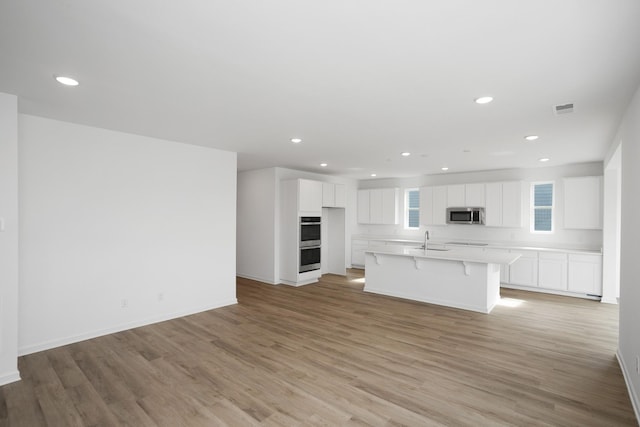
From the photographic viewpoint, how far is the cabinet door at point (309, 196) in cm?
689

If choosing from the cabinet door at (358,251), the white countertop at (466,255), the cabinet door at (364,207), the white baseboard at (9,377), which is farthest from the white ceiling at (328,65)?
the cabinet door at (358,251)

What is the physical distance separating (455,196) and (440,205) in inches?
16.4

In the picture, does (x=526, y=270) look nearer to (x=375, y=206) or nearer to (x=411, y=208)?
(x=411, y=208)

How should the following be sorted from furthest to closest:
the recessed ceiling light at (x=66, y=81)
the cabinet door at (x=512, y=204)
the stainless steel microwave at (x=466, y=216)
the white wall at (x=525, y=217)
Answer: the stainless steel microwave at (x=466, y=216) → the cabinet door at (x=512, y=204) → the white wall at (x=525, y=217) → the recessed ceiling light at (x=66, y=81)

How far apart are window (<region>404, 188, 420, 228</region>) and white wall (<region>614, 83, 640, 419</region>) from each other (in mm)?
5548

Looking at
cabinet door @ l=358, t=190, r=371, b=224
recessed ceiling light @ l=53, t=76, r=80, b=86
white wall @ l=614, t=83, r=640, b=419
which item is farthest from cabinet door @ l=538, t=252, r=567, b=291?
recessed ceiling light @ l=53, t=76, r=80, b=86

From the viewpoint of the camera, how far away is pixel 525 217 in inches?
278

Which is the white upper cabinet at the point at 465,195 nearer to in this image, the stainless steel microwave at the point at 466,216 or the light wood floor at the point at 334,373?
the stainless steel microwave at the point at 466,216

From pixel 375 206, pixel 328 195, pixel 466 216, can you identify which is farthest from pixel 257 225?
pixel 466 216

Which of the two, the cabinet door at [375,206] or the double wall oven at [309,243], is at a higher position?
the cabinet door at [375,206]

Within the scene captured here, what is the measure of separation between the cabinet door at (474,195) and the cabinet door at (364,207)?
8.70ft

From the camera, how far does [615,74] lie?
2.41 meters

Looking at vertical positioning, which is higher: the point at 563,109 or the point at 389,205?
the point at 563,109

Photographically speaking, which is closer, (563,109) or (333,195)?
(563,109)
